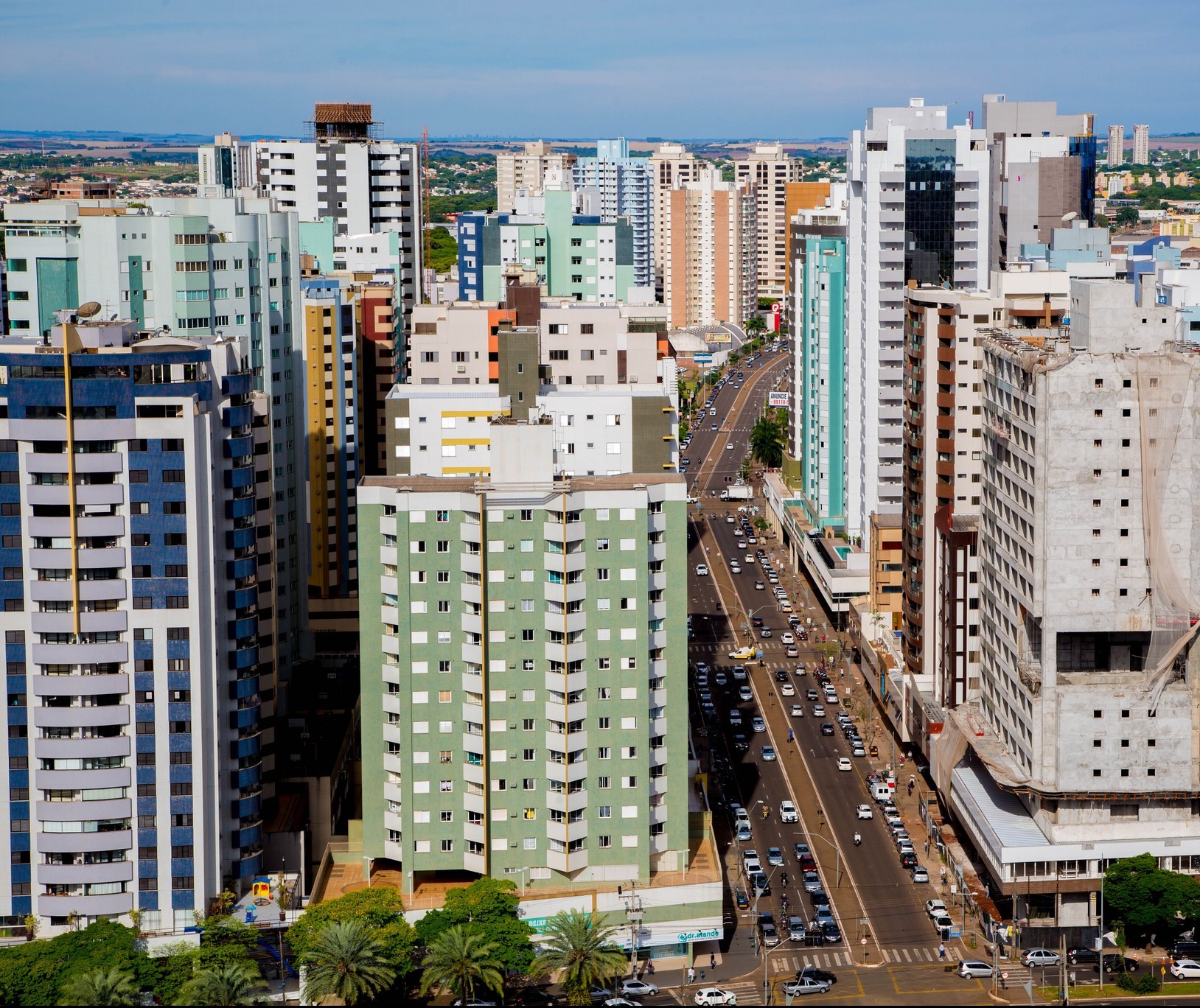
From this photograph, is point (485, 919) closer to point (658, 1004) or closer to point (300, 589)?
point (658, 1004)

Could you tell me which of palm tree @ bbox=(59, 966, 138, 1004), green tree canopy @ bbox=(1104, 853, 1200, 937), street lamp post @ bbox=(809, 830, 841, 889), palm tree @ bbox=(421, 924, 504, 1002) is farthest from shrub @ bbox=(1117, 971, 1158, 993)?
palm tree @ bbox=(59, 966, 138, 1004)

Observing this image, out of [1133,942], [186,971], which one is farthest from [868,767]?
[186,971]

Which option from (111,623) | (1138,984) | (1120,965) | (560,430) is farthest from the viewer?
(560,430)

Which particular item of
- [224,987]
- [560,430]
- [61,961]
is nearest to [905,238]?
[560,430]

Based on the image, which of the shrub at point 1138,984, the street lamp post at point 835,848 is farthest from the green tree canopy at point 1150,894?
the street lamp post at point 835,848

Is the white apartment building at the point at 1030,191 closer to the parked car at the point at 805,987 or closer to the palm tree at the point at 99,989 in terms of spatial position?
the parked car at the point at 805,987

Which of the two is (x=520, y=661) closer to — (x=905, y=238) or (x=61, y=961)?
(x=61, y=961)

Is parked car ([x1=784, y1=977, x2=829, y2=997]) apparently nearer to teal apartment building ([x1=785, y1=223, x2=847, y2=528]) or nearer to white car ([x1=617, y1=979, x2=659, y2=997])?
white car ([x1=617, y1=979, x2=659, y2=997])
